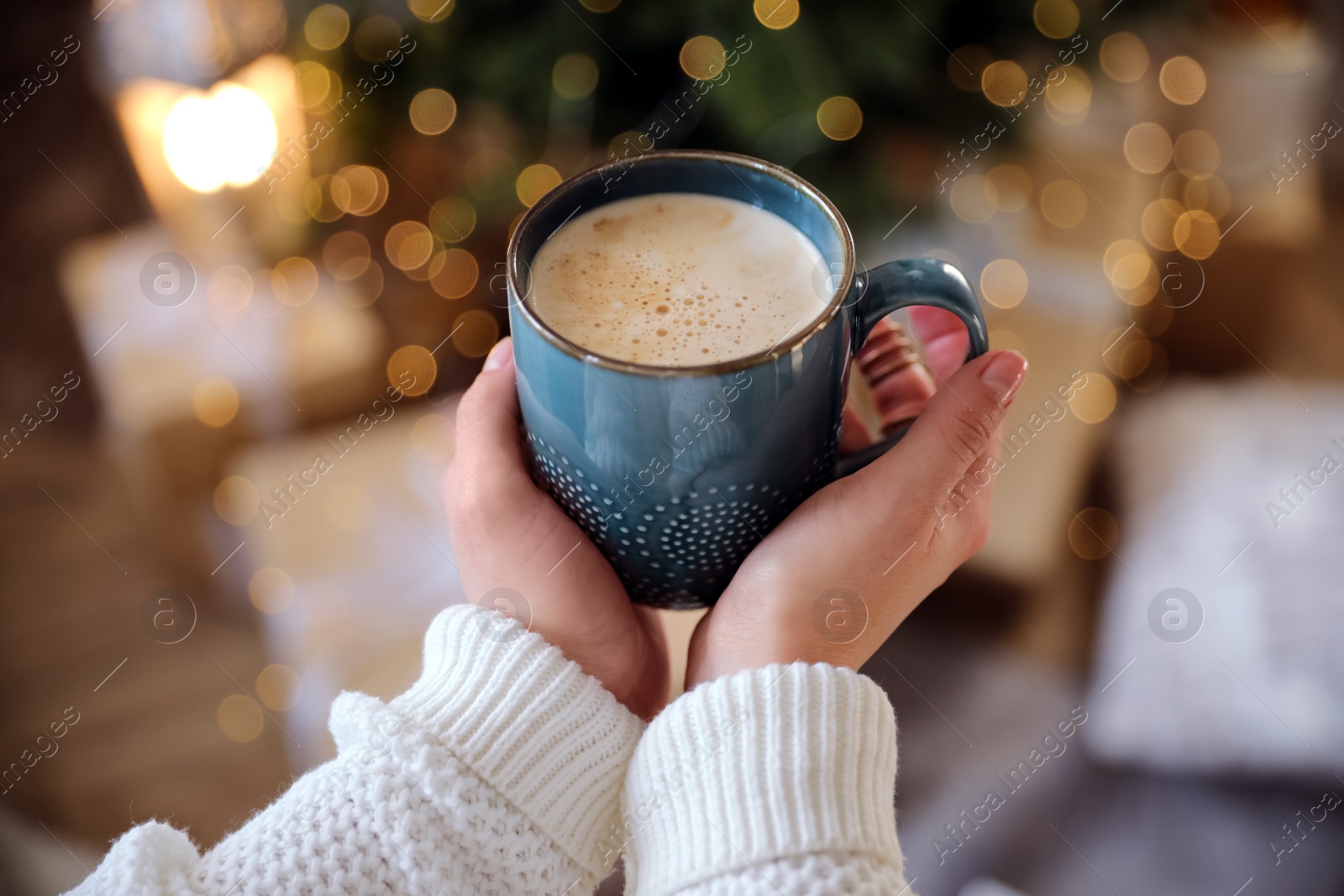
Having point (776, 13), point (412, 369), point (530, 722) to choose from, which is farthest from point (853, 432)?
point (412, 369)

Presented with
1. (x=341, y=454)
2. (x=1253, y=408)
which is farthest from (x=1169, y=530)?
(x=341, y=454)

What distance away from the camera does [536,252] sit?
61 cm

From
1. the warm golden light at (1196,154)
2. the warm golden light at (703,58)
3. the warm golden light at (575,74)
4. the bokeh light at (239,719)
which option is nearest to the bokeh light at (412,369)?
the bokeh light at (239,719)

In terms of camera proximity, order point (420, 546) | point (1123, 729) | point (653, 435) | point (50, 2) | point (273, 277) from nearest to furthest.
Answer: point (653, 435)
point (1123, 729)
point (420, 546)
point (273, 277)
point (50, 2)

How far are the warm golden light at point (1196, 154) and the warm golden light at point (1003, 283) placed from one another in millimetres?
547

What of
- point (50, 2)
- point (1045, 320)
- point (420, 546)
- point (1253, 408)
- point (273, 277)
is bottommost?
point (1253, 408)

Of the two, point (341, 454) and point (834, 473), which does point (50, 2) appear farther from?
point (834, 473)

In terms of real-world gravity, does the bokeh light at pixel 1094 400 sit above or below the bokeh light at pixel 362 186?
below

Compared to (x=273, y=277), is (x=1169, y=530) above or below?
below

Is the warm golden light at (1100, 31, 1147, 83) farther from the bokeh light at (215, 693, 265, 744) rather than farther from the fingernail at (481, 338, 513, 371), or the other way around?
the bokeh light at (215, 693, 265, 744)

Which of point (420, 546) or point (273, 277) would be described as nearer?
point (420, 546)

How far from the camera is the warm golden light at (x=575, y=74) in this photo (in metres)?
1.10

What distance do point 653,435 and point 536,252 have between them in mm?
157

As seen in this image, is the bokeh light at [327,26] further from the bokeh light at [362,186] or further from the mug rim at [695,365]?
the mug rim at [695,365]
